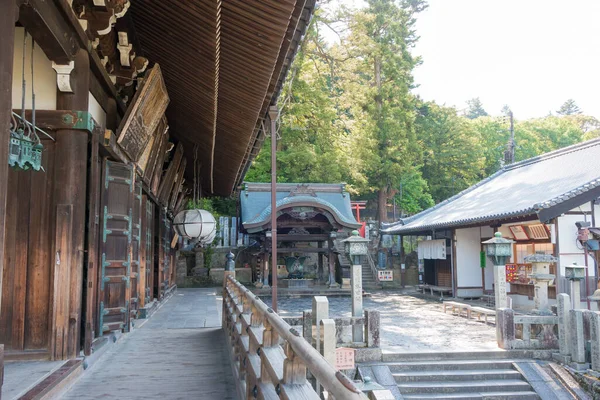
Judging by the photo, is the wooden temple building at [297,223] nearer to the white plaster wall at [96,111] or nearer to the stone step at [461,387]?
the stone step at [461,387]

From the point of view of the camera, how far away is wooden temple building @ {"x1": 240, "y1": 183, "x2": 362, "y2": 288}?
21359 mm

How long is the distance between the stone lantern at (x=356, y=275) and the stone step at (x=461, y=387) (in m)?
1.27

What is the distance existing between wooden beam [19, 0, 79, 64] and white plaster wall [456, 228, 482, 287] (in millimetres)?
16561

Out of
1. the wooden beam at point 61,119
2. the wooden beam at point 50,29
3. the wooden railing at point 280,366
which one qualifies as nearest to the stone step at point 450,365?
the wooden railing at point 280,366

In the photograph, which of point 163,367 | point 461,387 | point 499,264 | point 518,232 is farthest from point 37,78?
point 518,232

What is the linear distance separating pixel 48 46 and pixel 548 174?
1678cm

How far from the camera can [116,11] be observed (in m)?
5.33

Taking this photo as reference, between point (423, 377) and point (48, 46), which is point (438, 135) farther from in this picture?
point (48, 46)

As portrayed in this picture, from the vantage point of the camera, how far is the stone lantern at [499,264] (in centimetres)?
1064

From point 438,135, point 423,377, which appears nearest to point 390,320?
point 423,377

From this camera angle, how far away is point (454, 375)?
30.6 feet

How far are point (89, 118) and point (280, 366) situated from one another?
3.72m

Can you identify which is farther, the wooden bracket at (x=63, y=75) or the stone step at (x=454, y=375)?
the stone step at (x=454, y=375)

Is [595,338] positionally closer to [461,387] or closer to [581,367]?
[581,367]
